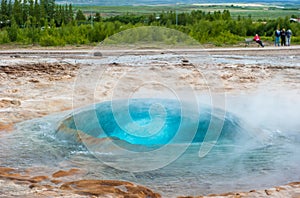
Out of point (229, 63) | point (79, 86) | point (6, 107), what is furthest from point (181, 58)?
point (6, 107)

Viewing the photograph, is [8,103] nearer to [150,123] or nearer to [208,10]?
[150,123]

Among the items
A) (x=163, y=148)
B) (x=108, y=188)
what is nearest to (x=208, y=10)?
(x=163, y=148)

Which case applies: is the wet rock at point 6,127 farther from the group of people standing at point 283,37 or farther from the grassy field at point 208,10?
the grassy field at point 208,10

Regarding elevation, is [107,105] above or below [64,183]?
above

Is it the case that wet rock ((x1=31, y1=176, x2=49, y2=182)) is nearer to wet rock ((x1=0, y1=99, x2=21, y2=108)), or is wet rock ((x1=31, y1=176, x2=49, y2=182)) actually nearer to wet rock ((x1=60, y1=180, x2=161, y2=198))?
wet rock ((x1=60, y1=180, x2=161, y2=198))

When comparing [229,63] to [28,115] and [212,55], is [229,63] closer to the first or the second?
[212,55]

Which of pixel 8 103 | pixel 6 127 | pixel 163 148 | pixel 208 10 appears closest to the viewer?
pixel 163 148

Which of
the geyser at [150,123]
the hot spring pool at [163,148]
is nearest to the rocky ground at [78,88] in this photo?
the hot spring pool at [163,148]
